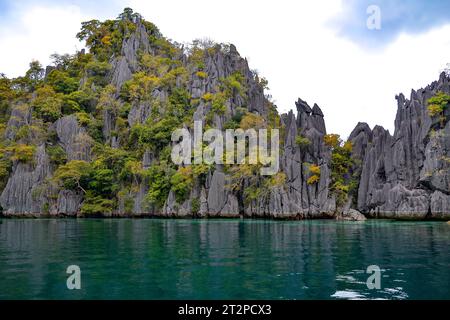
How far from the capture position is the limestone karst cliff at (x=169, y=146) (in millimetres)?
49062

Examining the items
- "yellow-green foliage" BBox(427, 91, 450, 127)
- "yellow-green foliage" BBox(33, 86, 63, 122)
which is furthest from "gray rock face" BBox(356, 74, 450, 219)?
"yellow-green foliage" BBox(33, 86, 63, 122)

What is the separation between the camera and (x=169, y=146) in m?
60.7

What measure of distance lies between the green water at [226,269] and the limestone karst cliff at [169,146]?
2660 cm

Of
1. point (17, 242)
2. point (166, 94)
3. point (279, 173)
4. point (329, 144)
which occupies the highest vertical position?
point (166, 94)

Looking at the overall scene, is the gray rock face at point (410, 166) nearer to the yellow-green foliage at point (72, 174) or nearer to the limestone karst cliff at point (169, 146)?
the limestone karst cliff at point (169, 146)

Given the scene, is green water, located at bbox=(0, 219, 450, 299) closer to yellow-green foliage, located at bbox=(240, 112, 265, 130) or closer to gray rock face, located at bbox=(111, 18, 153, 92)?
yellow-green foliage, located at bbox=(240, 112, 265, 130)

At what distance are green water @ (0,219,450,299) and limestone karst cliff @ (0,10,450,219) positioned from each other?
26.6 metres

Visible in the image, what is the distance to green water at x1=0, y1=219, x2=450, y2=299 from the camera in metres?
11.3

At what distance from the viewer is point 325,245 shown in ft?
71.0

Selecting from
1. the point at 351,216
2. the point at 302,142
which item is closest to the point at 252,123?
the point at 302,142

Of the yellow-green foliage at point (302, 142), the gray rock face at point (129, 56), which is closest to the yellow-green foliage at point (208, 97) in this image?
the gray rock face at point (129, 56)
